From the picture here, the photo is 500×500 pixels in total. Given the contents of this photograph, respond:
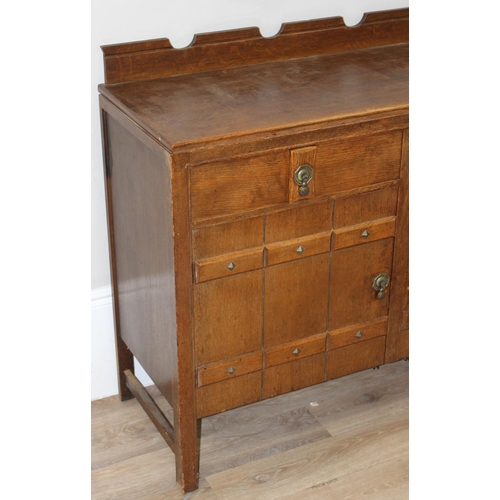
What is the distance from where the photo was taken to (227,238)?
1.82 m

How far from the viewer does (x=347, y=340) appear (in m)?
2.12

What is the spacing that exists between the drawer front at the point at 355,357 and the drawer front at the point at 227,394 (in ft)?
0.77

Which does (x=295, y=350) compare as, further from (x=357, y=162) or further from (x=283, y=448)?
(x=357, y=162)

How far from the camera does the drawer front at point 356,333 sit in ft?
6.88

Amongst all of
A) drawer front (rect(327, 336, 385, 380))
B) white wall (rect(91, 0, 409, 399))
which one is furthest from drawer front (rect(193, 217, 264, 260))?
white wall (rect(91, 0, 409, 399))

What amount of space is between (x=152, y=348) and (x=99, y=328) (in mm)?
373

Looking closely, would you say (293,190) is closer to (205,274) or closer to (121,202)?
(205,274)

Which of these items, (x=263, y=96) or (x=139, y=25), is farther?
(x=139, y=25)

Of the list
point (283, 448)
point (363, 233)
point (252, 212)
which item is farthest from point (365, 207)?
point (283, 448)

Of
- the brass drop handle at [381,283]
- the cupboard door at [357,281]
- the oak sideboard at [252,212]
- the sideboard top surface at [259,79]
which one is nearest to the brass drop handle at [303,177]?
the oak sideboard at [252,212]

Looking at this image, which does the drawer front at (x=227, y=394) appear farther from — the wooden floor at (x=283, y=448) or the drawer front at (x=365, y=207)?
the drawer front at (x=365, y=207)

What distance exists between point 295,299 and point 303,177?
0.34 m

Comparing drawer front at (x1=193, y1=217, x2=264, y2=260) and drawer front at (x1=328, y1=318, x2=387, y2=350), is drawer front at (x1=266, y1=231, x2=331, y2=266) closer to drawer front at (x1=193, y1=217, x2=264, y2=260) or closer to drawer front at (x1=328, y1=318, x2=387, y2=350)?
drawer front at (x1=193, y1=217, x2=264, y2=260)
